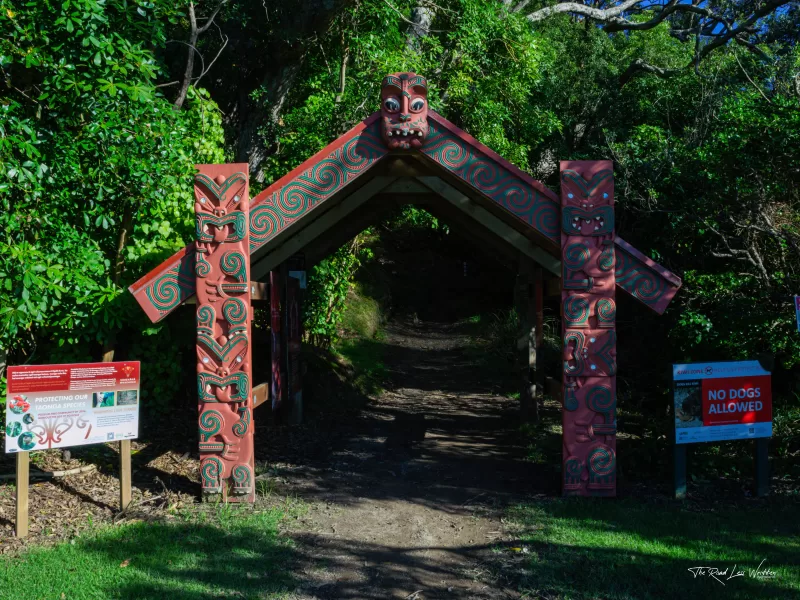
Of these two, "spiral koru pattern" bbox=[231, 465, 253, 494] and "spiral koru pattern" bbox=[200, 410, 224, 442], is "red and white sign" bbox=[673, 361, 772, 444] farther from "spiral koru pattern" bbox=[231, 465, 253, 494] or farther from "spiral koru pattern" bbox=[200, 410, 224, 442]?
"spiral koru pattern" bbox=[200, 410, 224, 442]

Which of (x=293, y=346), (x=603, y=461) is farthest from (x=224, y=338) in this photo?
(x=293, y=346)

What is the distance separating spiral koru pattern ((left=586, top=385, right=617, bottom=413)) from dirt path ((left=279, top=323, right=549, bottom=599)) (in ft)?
3.45

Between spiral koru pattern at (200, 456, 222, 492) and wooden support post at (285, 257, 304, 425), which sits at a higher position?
wooden support post at (285, 257, 304, 425)

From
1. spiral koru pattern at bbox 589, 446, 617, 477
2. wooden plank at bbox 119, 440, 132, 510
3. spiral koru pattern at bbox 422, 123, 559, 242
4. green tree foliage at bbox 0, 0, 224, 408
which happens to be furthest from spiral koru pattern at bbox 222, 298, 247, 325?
spiral koru pattern at bbox 589, 446, 617, 477

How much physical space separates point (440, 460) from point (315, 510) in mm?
2195

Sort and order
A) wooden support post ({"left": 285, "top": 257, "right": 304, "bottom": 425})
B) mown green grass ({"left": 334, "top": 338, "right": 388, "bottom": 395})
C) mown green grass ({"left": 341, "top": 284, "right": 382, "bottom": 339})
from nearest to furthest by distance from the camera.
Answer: wooden support post ({"left": 285, "top": 257, "right": 304, "bottom": 425}) < mown green grass ({"left": 334, "top": 338, "right": 388, "bottom": 395}) < mown green grass ({"left": 341, "top": 284, "right": 382, "bottom": 339})

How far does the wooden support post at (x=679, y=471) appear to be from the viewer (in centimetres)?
644

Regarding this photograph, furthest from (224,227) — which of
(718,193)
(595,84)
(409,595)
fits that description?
(595,84)

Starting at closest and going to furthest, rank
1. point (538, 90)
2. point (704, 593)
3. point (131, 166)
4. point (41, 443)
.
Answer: point (704, 593) → point (41, 443) → point (131, 166) → point (538, 90)

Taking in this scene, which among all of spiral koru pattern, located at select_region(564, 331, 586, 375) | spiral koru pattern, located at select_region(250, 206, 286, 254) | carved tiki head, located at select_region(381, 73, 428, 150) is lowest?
spiral koru pattern, located at select_region(564, 331, 586, 375)

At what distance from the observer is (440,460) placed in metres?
8.16

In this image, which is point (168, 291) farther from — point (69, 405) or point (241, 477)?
point (241, 477)

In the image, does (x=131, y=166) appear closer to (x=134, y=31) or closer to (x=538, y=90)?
(x=134, y=31)

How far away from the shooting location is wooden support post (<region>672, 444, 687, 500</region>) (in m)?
6.44
